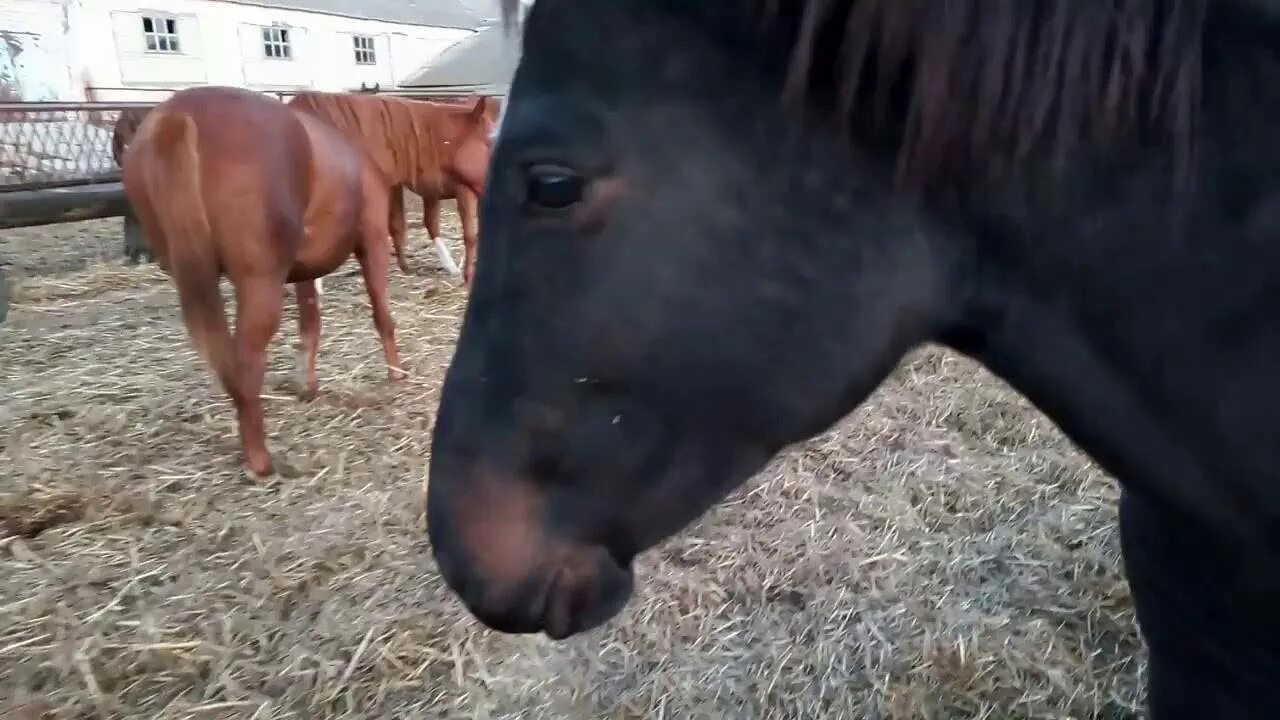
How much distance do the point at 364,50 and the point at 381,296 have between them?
1786 centimetres

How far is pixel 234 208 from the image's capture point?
8.29 ft

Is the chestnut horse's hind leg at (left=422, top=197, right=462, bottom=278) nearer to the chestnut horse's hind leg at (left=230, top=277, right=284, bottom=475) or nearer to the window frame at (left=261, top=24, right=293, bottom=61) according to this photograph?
the chestnut horse's hind leg at (left=230, top=277, right=284, bottom=475)

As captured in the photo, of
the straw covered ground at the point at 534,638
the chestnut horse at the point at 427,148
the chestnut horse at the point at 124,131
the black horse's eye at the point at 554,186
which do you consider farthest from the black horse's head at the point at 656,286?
the chestnut horse at the point at 124,131

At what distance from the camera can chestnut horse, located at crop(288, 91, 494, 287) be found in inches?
184

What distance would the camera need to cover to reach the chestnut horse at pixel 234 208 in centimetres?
250

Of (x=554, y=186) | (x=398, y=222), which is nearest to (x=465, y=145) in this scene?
(x=398, y=222)

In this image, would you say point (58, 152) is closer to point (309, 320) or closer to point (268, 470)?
point (309, 320)

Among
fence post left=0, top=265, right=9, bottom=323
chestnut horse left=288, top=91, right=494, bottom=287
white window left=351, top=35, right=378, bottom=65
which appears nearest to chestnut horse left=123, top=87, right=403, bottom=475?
chestnut horse left=288, top=91, right=494, bottom=287

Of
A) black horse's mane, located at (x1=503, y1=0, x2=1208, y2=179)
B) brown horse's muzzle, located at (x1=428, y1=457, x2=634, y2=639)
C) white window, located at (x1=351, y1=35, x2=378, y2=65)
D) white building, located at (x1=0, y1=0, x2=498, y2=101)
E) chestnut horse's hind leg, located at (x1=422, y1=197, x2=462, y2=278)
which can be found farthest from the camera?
white window, located at (x1=351, y1=35, x2=378, y2=65)

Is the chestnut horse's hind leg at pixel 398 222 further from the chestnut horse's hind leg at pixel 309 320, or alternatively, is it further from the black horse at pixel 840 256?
the black horse at pixel 840 256

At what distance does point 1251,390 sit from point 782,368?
380mm

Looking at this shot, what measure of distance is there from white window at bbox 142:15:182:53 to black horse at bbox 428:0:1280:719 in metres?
17.5

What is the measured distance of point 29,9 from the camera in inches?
→ 523

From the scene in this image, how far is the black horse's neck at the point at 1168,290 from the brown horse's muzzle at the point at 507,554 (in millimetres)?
438
